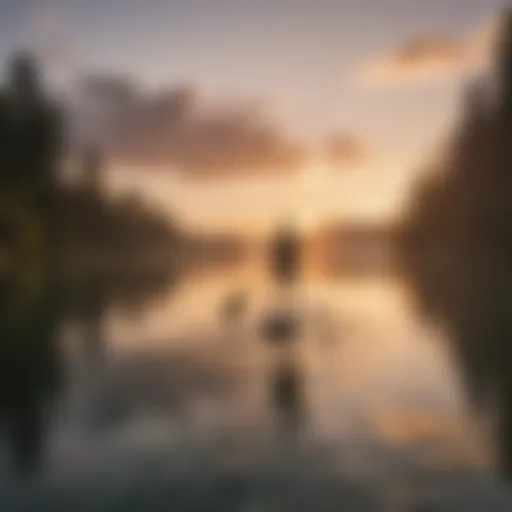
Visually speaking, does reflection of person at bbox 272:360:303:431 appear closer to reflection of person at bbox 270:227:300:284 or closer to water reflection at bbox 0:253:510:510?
water reflection at bbox 0:253:510:510

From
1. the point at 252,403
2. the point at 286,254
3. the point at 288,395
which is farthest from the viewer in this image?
the point at 286,254

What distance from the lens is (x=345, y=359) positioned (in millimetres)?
11086

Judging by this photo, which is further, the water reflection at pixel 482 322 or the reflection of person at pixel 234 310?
the reflection of person at pixel 234 310

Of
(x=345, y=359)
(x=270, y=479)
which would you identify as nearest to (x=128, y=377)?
(x=345, y=359)

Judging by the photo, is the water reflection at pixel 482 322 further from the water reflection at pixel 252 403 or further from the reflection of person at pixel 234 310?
the reflection of person at pixel 234 310

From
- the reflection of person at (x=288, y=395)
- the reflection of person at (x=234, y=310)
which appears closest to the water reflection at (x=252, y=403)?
the reflection of person at (x=288, y=395)

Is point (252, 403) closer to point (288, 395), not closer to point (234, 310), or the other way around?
point (288, 395)

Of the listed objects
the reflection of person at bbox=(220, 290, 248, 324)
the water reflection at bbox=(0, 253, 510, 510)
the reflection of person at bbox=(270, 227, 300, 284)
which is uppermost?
the reflection of person at bbox=(270, 227, 300, 284)

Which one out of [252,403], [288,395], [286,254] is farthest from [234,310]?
[252,403]

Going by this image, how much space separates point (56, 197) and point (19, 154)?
2.58 meters

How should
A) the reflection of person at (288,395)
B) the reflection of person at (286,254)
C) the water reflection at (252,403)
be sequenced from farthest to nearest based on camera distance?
the reflection of person at (286,254) < the reflection of person at (288,395) < the water reflection at (252,403)

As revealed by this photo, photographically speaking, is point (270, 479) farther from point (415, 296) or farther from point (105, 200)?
point (105, 200)

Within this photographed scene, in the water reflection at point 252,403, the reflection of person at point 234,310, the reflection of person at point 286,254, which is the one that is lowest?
the water reflection at point 252,403

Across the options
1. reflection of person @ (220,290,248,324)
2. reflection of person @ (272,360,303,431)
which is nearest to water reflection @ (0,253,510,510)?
reflection of person @ (272,360,303,431)
